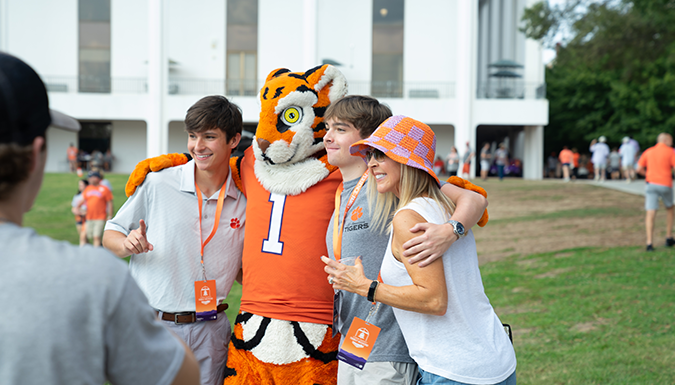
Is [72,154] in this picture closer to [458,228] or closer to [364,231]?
[364,231]

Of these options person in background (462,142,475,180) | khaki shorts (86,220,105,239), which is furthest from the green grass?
person in background (462,142,475,180)

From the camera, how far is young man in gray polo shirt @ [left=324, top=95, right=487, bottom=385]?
263 centimetres

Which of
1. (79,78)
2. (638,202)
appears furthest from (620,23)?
(79,78)

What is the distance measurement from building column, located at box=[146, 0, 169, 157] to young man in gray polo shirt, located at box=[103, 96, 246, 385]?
2718 centimetres

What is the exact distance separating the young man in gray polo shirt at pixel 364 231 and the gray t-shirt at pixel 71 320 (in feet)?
4.42

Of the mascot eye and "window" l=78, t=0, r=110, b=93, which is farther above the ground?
"window" l=78, t=0, r=110, b=93

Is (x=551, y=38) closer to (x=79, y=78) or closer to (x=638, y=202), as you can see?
(x=638, y=202)

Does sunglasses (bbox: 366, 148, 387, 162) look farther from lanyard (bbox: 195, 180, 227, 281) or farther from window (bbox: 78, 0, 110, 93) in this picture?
window (bbox: 78, 0, 110, 93)

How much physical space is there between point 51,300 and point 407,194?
1592 mm

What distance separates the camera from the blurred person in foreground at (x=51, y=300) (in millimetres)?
1096

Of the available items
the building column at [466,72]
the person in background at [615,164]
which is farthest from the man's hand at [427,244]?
the person in background at [615,164]

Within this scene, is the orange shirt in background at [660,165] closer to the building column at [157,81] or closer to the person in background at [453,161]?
→ the person in background at [453,161]

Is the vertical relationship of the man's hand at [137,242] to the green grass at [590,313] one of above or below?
above

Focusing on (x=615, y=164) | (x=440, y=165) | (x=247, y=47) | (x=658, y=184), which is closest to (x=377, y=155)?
(x=658, y=184)
